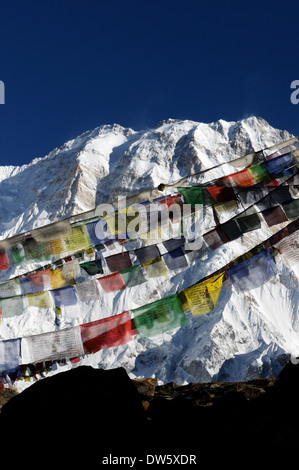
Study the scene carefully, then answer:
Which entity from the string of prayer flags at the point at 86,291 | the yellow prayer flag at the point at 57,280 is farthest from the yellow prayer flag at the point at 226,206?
the yellow prayer flag at the point at 57,280

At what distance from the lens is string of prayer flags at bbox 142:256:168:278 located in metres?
12.3

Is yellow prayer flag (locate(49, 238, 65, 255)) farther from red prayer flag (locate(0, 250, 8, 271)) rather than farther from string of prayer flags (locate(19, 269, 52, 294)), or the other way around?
red prayer flag (locate(0, 250, 8, 271))

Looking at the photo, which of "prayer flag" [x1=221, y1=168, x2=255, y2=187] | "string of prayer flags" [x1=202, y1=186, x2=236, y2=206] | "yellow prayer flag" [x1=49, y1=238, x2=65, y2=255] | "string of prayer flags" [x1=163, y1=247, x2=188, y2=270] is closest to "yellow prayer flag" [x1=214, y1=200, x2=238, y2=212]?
"string of prayer flags" [x1=202, y1=186, x2=236, y2=206]

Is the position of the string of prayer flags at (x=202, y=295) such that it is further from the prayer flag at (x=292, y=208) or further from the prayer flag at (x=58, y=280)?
the prayer flag at (x=58, y=280)

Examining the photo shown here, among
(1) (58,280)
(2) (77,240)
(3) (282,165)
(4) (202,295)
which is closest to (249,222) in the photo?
(3) (282,165)

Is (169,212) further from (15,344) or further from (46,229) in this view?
(15,344)

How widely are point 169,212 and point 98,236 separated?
177 centimetres

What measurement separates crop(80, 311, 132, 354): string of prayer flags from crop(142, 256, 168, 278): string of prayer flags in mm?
2155

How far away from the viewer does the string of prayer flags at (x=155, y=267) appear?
12336 mm

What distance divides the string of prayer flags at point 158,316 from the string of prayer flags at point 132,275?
1937mm

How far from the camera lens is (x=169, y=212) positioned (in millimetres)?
12352

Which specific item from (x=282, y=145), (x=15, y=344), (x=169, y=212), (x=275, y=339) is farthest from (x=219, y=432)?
(x=275, y=339)

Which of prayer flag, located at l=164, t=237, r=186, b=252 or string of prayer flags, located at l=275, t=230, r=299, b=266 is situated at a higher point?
prayer flag, located at l=164, t=237, r=186, b=252

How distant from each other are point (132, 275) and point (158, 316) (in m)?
2.17
